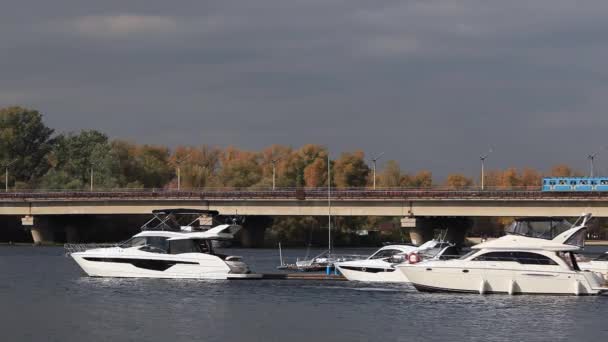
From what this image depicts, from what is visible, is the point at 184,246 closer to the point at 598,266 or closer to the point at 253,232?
the point at 598,266

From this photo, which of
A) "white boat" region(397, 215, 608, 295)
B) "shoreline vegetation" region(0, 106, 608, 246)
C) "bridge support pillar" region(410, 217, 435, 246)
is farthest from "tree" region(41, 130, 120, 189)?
"white boat" region(397, 215, 608, 295)

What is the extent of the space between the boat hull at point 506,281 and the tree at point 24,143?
13631 centimetres

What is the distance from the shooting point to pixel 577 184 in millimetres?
129000

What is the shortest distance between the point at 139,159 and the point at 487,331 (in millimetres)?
151494

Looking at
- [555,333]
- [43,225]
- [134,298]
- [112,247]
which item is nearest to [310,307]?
[134,298]

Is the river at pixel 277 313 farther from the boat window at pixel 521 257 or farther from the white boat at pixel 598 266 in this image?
the white boat at pixel 598 266

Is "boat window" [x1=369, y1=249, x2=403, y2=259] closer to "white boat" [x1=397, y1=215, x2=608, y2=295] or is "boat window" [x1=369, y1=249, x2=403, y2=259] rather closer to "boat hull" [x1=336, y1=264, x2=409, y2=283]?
"boat hull" [x1=336, y1=264, x2=409, y2=283]

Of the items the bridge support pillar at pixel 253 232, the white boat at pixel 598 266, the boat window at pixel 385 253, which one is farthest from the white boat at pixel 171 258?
the bridge support pillar at pixel 253 232

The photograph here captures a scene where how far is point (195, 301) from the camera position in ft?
197

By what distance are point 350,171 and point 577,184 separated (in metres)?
69.6

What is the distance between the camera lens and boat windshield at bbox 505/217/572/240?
6606cm

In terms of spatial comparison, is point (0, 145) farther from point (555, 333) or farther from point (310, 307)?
point (555, 333)

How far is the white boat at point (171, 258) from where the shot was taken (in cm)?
6856

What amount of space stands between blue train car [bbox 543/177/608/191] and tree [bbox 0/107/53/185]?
93.6m
